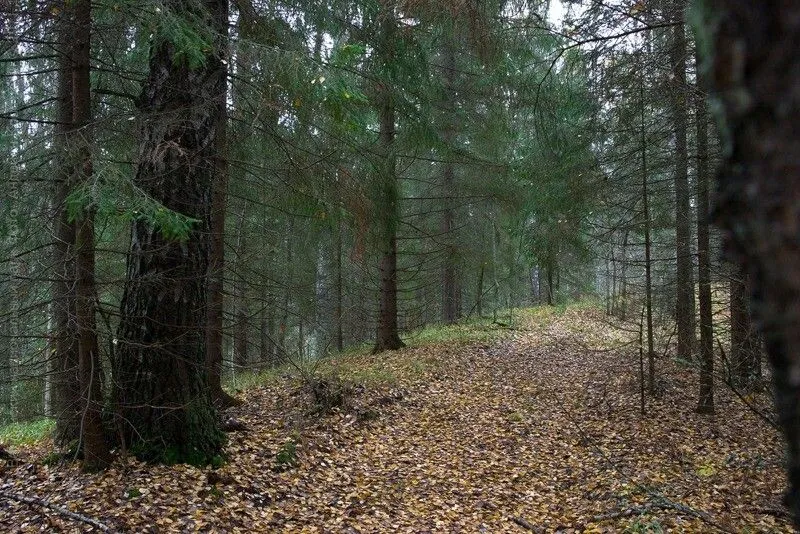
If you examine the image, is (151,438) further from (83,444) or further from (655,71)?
(655,71)

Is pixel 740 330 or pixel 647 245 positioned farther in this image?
pixel 647 245

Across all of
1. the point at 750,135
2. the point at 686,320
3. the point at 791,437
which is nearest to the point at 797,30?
the point at 750,135

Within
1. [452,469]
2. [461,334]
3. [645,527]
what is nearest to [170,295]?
[452,469]

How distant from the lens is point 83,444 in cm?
509

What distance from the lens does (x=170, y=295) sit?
216 inches

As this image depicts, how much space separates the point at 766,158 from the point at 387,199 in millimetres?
8735

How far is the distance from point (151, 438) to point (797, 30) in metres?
5.97

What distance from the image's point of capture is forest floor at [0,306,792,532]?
4863 millimetres

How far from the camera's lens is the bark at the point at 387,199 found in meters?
8.97

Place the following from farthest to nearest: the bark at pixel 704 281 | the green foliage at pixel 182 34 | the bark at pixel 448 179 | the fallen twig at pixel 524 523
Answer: the bark at pixel 448 179 < the bark at pixel 704 281 < the fallen twig at pixel 524 523 < the green foliage at pixel 182 34

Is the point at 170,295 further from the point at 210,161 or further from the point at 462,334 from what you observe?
the point at 462,334

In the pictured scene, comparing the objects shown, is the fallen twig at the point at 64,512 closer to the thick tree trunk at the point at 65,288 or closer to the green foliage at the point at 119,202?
the thick tree trunk at the point at 65,288

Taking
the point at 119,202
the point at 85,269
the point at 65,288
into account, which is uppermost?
the point at 119,202

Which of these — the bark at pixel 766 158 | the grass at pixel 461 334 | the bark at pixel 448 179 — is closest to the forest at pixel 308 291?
the bark at pixel 766 158
